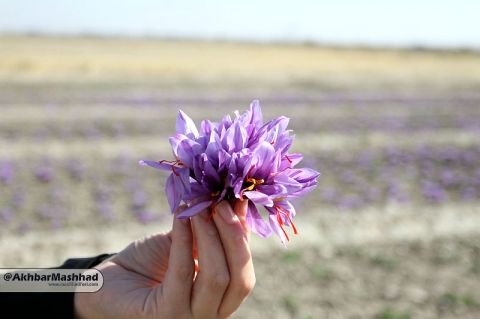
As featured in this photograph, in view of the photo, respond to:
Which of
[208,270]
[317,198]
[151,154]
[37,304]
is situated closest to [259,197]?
[208,270]

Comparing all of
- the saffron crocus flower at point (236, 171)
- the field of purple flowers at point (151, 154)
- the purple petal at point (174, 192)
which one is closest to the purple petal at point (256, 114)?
the saffron crocus flower at point (236, 171)

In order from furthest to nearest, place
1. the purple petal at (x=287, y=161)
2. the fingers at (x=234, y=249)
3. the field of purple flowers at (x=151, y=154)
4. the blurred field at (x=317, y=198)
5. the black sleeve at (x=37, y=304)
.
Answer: the field of purple flowers at (x=151, y=154) < the blurred field at (x=317, y=198) < the black sleeve at (x=37, y=304) < the purple petal at (x=287, y=161) < the fingers at (x=234, y=249)

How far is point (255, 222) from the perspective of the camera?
1484 mm

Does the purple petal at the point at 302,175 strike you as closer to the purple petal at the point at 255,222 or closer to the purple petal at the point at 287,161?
the purple petal at the point at 287,161

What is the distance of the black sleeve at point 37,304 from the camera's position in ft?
5.72

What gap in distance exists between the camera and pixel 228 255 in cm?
140

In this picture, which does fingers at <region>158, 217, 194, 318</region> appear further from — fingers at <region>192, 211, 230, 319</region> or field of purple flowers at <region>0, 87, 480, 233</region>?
field of purple flowers at <region>0, 87, 480, 233</region>

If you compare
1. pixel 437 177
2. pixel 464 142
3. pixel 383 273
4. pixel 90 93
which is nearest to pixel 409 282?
pixel 383 273

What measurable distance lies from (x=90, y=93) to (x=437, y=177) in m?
12.3

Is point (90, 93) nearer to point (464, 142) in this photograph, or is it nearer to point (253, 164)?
point (464, 142)

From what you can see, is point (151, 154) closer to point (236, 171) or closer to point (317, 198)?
point (317, 198)

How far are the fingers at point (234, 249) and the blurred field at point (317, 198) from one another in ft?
10.9

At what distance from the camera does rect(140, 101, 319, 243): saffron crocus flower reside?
A: 141 centimetres

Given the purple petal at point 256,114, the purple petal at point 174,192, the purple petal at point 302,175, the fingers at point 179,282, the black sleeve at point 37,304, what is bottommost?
the black sleeve at point 37,304
